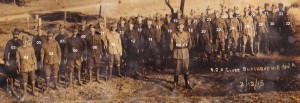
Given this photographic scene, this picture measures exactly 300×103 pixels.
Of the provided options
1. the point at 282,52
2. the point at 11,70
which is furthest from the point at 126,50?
the point at 282,52

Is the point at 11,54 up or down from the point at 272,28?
down

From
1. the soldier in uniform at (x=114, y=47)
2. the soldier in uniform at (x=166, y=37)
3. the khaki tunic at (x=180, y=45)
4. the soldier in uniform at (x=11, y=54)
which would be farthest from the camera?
the soldier in uniform at (x=166, y=37)

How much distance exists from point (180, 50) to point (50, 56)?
215 centimetres

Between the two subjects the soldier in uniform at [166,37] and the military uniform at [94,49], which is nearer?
the military uniform at [94,49]

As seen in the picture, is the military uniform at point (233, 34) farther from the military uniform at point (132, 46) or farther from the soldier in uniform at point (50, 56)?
the soldier in uniform at point (50, 56)

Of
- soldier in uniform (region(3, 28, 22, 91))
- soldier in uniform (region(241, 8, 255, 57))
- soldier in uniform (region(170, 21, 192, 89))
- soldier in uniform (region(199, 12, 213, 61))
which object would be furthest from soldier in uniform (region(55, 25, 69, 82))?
soldier in uniform (region(241, 8, 255, 57))

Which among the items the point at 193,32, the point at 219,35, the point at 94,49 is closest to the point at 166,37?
the point at 193,32

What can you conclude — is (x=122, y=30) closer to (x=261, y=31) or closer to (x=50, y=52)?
(x=50, y=52)

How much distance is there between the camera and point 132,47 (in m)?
7.16

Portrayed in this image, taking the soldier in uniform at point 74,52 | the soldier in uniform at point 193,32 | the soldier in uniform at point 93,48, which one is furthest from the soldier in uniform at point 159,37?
the soldier in uniform at point 74,52

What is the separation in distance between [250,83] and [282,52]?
0.87 m

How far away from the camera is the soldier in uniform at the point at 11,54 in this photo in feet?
21.1

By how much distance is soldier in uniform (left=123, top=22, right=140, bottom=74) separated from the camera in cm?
712

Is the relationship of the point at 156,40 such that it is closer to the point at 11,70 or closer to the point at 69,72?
the point at 69,72
